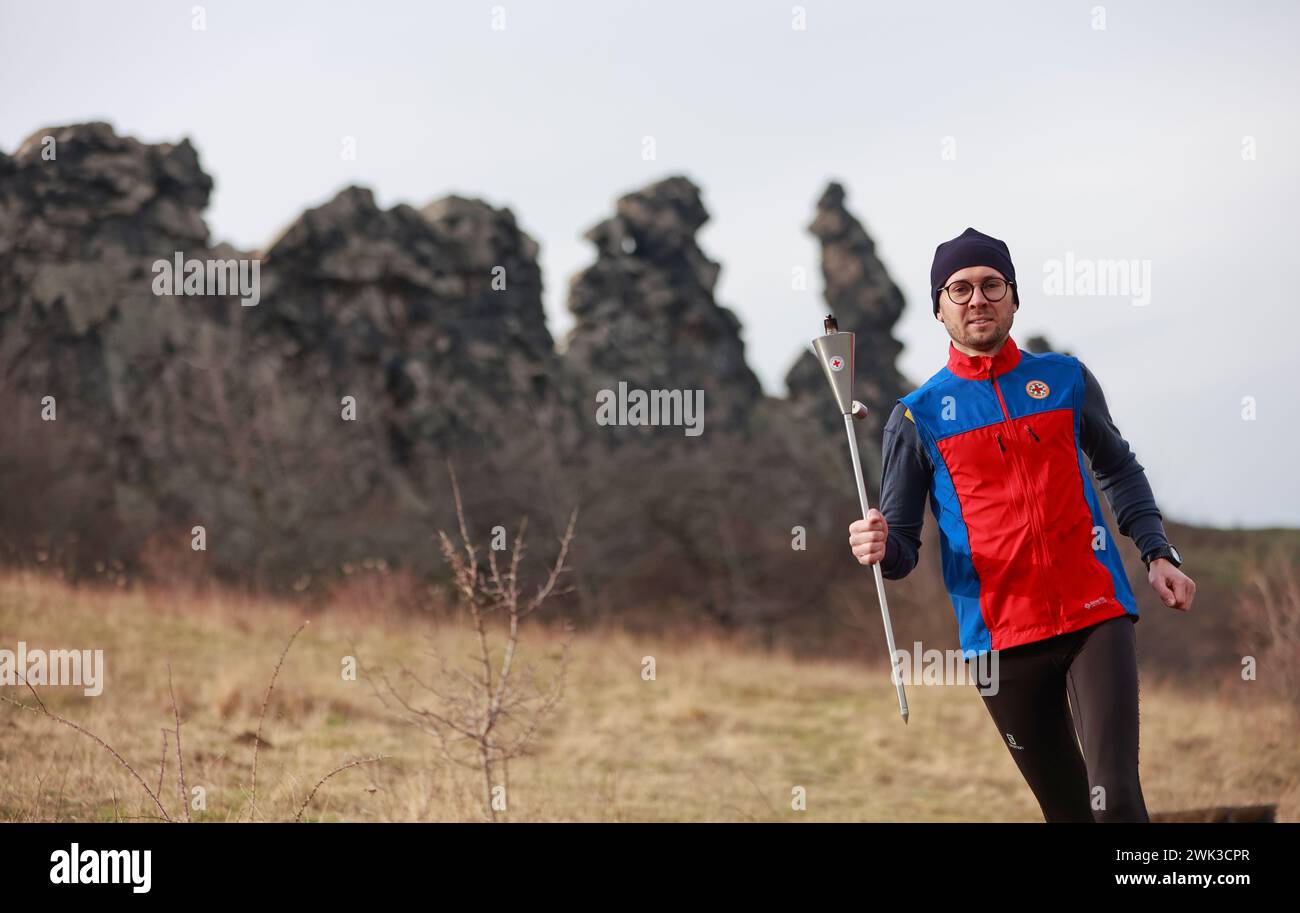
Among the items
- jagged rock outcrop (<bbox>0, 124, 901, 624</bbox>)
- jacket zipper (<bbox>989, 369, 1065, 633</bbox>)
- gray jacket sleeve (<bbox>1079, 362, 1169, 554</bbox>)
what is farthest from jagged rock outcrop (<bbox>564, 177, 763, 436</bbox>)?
jacket zipper (<bbox>989, 369, 1065, 633</bbox>)

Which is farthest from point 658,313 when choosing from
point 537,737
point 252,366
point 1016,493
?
Answer: point 1016,493

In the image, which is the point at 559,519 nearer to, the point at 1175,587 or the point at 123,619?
the point at 123,619

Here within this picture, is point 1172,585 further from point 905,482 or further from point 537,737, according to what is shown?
point 537,737

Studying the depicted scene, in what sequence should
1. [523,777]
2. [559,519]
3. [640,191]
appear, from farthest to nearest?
[640,191]
[559,519]
[523,777]

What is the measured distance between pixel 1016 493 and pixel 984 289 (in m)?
0.64

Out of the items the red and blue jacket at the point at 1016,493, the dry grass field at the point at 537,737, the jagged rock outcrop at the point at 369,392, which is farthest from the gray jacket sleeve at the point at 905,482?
the jagged rock outcrop at the point at 369,392

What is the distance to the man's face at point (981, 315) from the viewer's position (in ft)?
11.9

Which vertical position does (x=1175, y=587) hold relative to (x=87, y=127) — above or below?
below

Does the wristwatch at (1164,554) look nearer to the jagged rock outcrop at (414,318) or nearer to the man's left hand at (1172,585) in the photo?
the man's left hand at (1172,585)

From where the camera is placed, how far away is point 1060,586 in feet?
11.3

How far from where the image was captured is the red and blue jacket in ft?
11.4

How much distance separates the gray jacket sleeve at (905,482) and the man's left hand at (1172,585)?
27.9 inches
